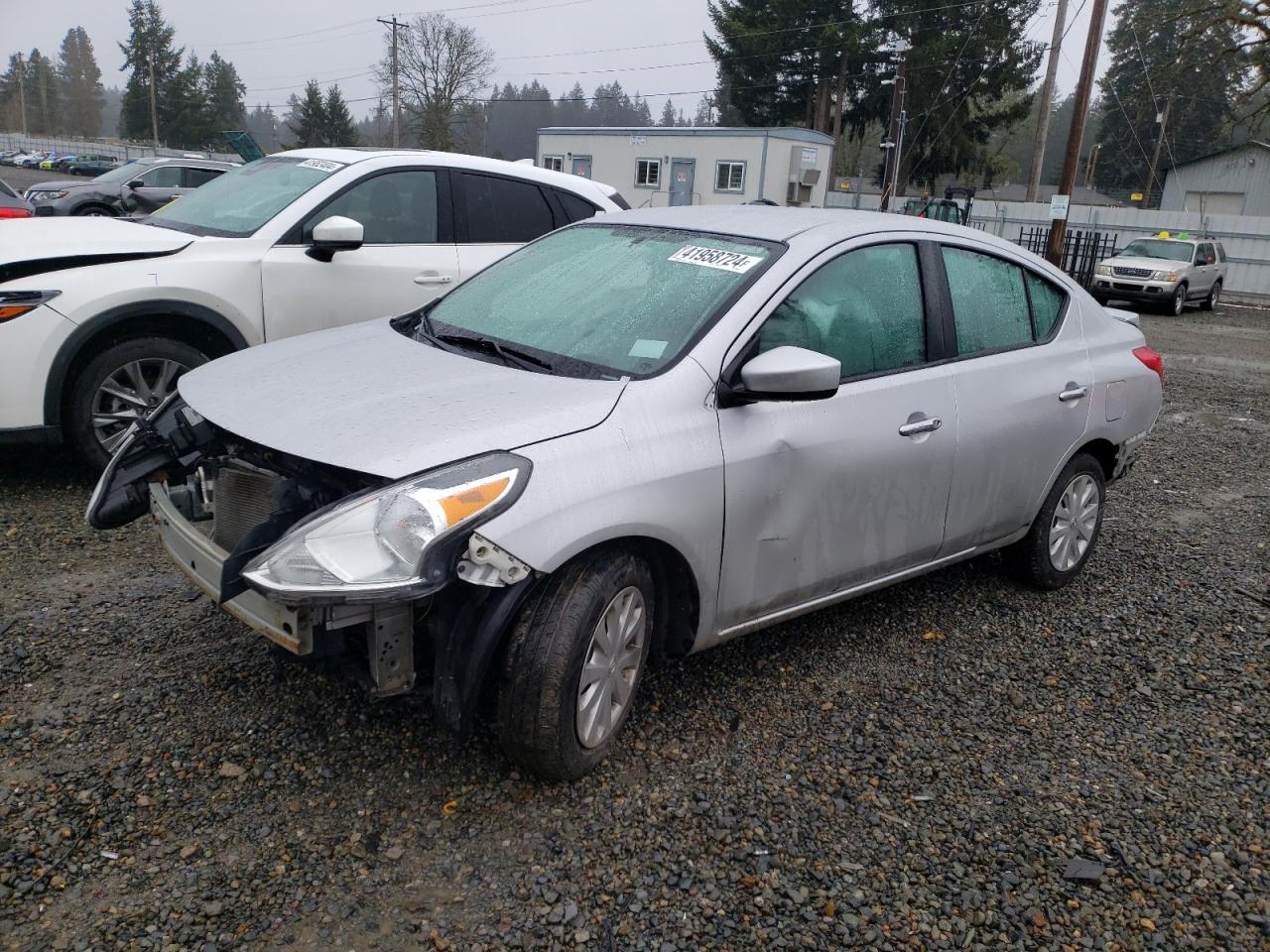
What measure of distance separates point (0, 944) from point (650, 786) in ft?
5.37

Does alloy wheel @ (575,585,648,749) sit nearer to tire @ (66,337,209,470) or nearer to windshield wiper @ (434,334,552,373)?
windshield wiper @ (434,334,552,373)

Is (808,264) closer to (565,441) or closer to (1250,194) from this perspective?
(565,441)

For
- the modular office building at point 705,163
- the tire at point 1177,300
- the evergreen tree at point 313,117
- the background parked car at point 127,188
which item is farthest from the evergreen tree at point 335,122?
the tire at point 1177,300

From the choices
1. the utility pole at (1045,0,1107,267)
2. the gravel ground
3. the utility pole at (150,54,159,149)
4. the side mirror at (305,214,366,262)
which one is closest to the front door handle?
the gravel ground

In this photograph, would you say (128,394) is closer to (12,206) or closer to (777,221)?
(777,221)

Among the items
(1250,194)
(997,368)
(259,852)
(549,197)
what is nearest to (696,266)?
(997,368)

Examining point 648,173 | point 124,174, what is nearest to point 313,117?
point 648,173

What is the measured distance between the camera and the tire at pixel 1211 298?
72.8 ft

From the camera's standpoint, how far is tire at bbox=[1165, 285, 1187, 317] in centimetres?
2030

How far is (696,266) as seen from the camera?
3.44m

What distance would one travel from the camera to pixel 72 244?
494cm

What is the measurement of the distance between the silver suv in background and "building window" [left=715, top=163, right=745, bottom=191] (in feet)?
49.6

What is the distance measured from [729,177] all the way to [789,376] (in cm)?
3329

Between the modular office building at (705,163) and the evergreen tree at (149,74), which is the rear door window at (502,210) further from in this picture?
the evergreen tree at (149,74)
